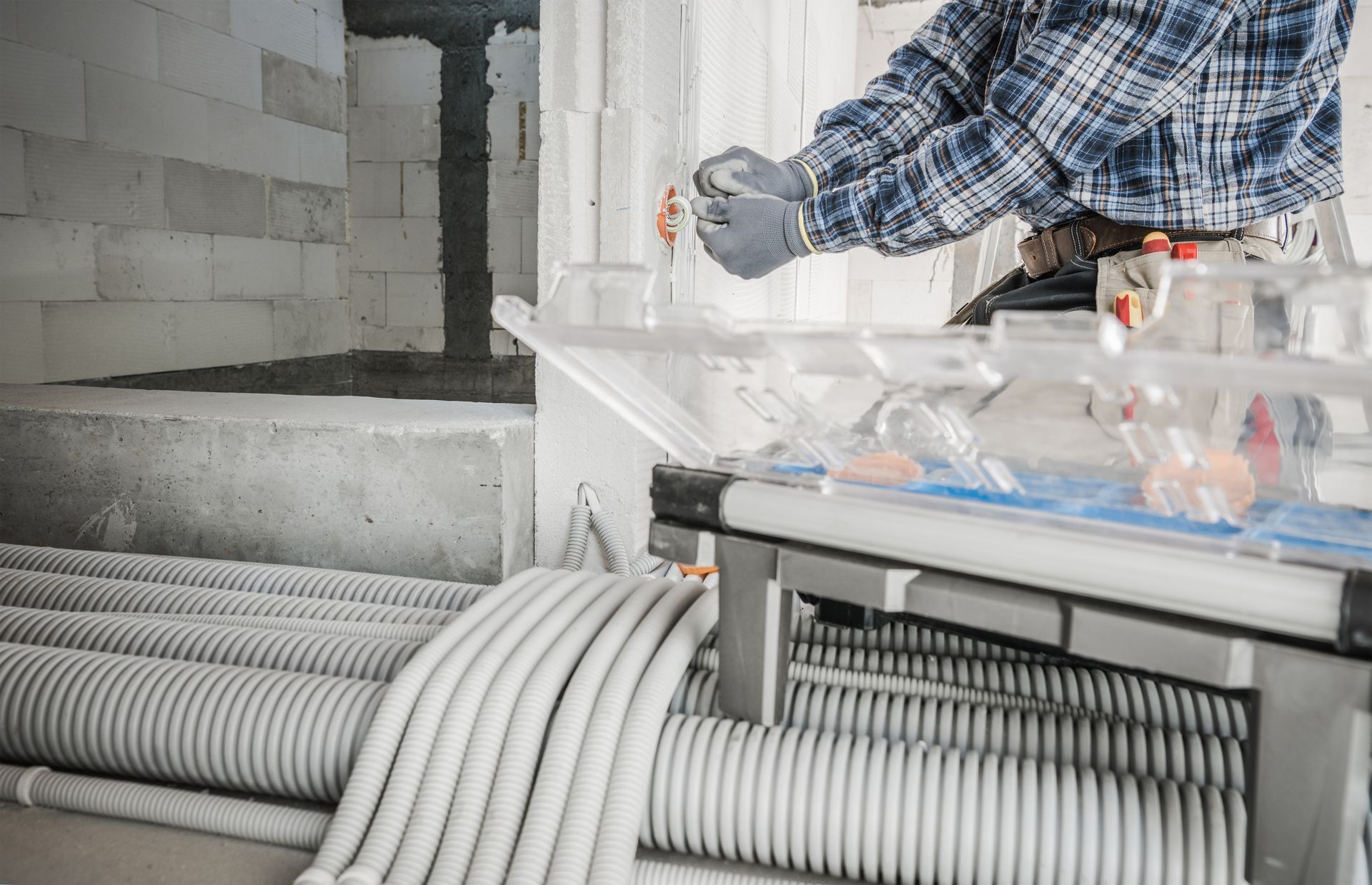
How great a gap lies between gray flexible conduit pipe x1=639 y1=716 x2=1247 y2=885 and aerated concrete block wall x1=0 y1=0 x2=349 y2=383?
10.7ft

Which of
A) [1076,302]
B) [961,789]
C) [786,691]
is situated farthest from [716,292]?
[961,789]

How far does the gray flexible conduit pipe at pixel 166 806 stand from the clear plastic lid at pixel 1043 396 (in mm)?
547

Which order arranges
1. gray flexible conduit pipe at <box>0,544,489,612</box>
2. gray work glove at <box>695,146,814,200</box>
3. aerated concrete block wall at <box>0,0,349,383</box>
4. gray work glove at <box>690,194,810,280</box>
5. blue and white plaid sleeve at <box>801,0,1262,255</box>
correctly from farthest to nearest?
aerated concrete block wall at <box>0,0,349,383</box>
gray work glove at <box>695,146,814,200</box>
gray work glove at <box>690,194,810,280</box>
gray flexible conduit pipe at <box>0,544,489,612</box>
blue and white plaid sleeve at <box>801,0,1262,255</box>

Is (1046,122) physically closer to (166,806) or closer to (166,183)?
(166,806)

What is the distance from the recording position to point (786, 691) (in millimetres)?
929

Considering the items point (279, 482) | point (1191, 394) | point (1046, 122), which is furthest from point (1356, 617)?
point (279, 482)

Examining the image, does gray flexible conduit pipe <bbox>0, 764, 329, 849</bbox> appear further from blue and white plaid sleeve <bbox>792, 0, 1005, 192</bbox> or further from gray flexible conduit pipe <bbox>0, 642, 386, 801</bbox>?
blue and white plaid sleeve <bbox>792, 0, 1005, 192</bbox>

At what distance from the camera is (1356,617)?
58 cm

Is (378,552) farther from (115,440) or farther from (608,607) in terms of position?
(608,607)

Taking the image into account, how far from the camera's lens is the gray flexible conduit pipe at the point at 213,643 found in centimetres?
110

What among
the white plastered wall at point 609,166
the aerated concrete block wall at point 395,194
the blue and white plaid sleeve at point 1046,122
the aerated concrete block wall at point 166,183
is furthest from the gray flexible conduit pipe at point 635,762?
the aerated concrete block wall at point 395,194

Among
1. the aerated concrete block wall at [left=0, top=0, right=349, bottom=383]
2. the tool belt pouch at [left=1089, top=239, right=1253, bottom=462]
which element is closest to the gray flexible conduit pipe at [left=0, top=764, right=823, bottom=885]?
the tool belt pouch at [left=1089, top=239, right=1253, bottom=462]

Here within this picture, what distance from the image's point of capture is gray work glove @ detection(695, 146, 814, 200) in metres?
1.61

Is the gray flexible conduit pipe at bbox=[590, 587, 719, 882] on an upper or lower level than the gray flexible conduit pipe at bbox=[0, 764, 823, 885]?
upper
